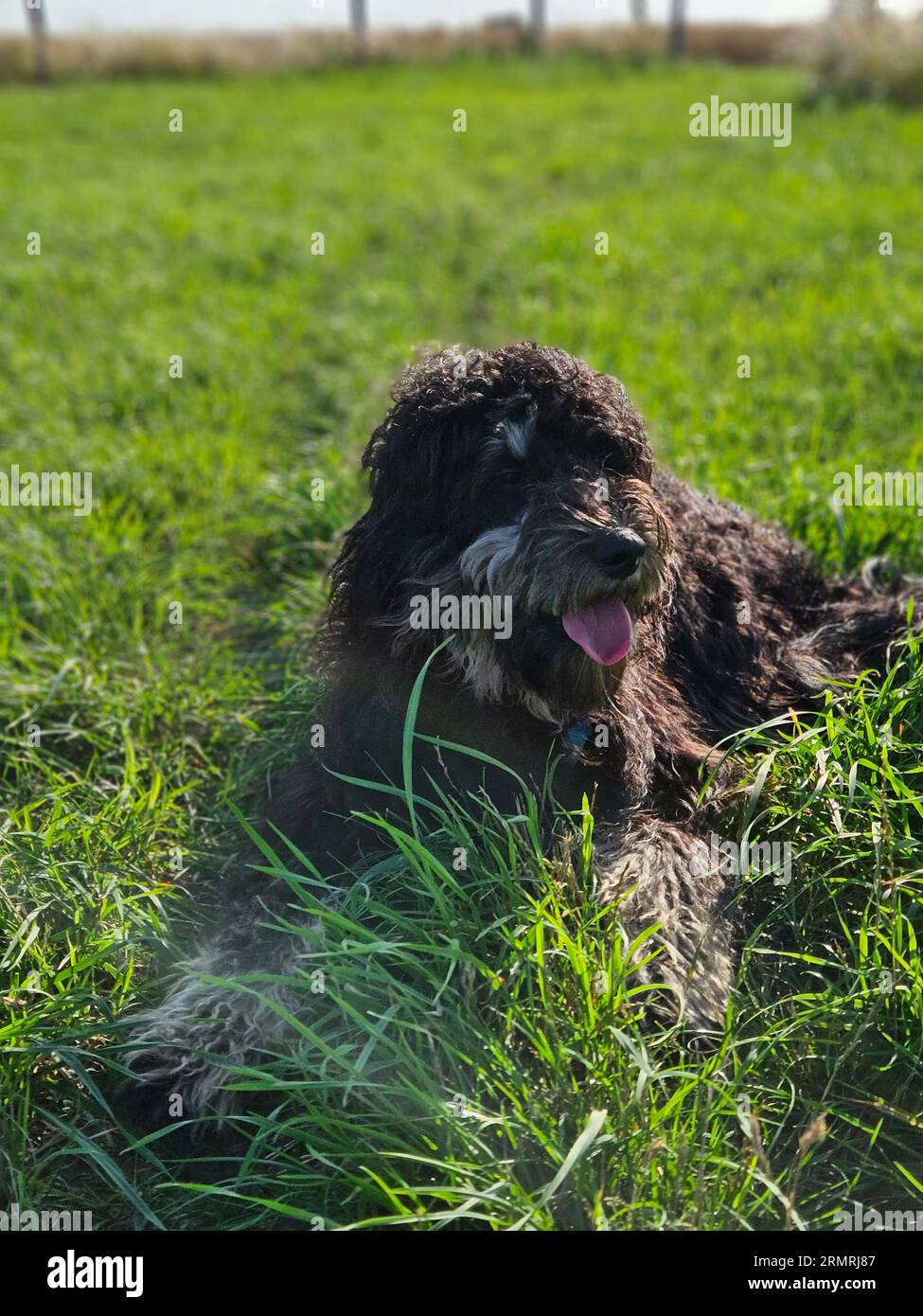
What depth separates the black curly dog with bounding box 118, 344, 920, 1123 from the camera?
10.8 feet

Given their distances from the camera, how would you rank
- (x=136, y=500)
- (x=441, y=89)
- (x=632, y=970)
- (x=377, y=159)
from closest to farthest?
(x=632, y=970) < (x=136, y=500) < (x=377, y=159) < (x=441, y=89)

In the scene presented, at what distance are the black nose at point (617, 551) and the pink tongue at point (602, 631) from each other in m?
0.11

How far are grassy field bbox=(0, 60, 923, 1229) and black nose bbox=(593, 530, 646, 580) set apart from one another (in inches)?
31.0

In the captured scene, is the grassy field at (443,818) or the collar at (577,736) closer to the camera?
the grassy field at (443,818)

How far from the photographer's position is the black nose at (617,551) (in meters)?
3.24

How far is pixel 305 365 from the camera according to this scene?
8.86 metres

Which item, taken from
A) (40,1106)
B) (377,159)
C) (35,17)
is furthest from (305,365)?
(35,17)

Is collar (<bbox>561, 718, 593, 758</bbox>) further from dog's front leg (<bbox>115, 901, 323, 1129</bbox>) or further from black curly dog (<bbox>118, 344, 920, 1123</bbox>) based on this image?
dog's front leg (<bbox>115, 901, 323, 1129</bbox>)

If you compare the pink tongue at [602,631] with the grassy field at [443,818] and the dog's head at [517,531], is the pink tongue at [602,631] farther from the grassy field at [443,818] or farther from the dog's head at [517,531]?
the grassy field at [443,818]

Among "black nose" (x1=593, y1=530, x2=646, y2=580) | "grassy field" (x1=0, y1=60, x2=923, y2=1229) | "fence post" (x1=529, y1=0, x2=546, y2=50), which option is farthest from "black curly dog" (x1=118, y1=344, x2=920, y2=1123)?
"fence post" (x1=529, y1=0, x2=546, y2=50)

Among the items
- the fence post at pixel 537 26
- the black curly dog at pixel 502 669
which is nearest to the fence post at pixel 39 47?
the fence post at pixel 537 26

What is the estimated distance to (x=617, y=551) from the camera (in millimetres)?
3250

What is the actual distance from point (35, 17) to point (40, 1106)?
30890 mm

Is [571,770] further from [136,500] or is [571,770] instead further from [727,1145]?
[136,500]
